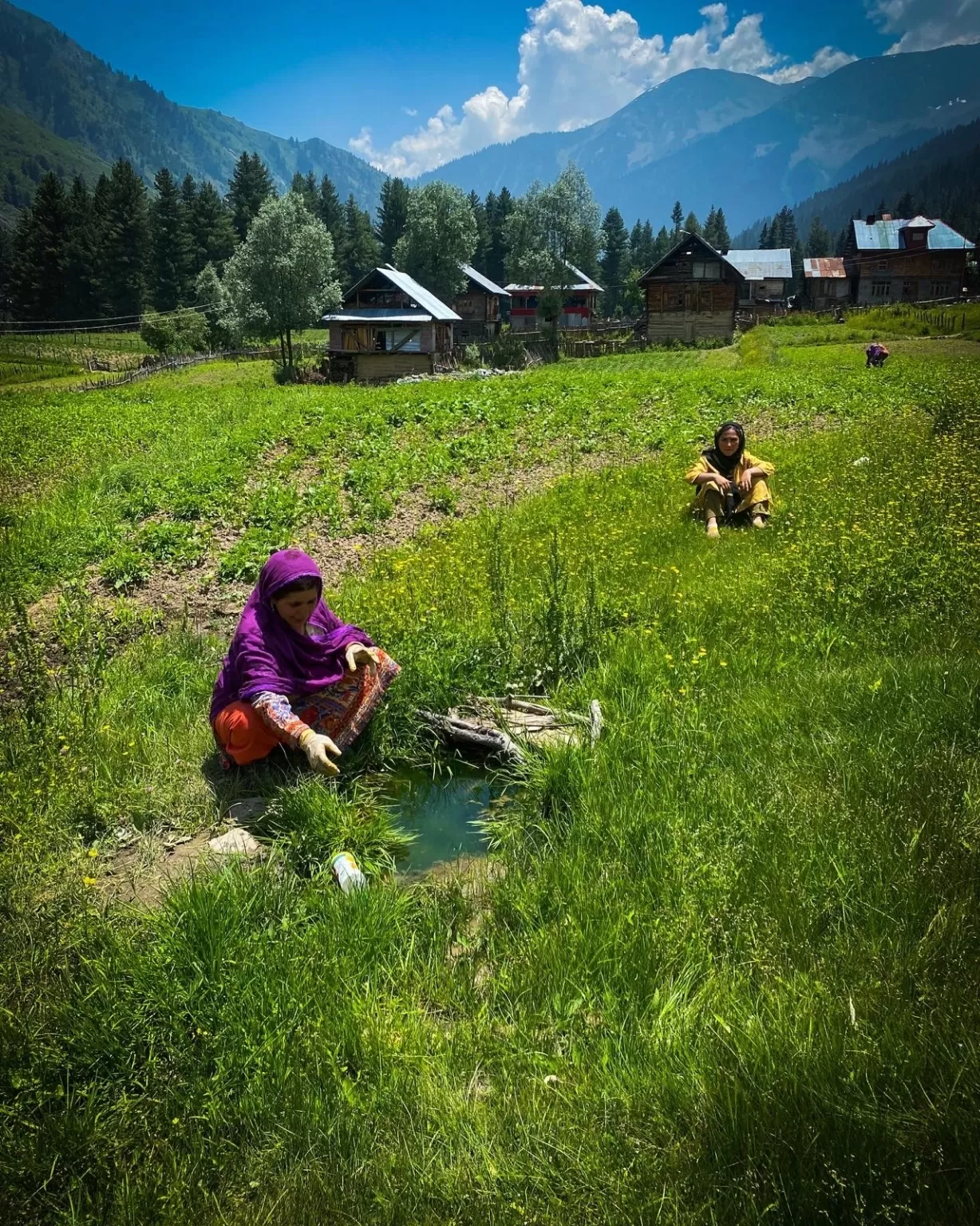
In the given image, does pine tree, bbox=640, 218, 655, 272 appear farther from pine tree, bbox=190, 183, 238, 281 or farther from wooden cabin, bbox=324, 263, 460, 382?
wooden cabin, bbox=324, 263, 460, 382

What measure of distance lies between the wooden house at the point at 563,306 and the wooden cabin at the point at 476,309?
220 inches

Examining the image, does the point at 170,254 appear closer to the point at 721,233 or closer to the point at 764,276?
the point at 764,276

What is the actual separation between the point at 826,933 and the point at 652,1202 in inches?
51.9

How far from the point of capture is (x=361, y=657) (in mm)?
5023

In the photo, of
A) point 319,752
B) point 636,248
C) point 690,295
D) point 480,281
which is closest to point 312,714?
point 319,752

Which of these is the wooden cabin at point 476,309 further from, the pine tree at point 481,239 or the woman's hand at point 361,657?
the woman's hand at point 361,657

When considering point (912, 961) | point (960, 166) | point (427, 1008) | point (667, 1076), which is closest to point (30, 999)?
point (427, 1008)

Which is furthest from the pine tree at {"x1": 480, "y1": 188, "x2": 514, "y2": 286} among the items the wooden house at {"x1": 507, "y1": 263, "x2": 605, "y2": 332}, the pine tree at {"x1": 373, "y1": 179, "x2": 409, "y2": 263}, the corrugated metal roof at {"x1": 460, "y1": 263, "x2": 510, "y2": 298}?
the corrugated metal roof at {"x1": 460, "y1": 263, "x2": 510, "y2": 298}

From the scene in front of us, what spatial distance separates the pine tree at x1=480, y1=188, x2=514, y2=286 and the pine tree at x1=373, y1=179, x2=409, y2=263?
399 inches

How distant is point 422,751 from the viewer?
17.7 ft

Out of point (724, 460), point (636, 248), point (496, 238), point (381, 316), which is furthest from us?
point (636, 248)

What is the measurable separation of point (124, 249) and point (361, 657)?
84526mm

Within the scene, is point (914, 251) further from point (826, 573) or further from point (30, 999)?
point (30, 999)

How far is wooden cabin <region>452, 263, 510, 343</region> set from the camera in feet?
234
